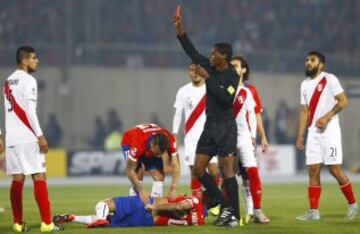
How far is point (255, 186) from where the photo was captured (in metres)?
13.7

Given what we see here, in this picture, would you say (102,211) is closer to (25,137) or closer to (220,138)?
(25,137)

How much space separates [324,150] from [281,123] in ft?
58.8

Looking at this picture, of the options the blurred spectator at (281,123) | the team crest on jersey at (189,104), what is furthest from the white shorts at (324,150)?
the blurred spectator at (281,123)

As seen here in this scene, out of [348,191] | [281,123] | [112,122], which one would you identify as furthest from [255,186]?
[281,123]

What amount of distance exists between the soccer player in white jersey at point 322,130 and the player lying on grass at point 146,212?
1832 millimetres

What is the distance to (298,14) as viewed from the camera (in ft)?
121

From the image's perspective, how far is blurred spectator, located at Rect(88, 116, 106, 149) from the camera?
105 ft

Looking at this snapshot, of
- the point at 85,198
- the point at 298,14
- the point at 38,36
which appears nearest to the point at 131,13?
the point at 38,36

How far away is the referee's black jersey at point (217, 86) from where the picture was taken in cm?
1266

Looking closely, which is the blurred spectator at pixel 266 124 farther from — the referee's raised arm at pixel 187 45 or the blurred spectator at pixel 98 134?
the referee's raised arm at pixel 187 45

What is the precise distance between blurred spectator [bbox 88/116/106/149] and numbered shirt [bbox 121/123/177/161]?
18.2 m

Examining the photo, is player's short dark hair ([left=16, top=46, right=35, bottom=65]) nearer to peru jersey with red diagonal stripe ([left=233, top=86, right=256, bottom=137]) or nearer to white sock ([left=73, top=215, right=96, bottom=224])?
white sock ([left=73, top=215, right=96, bottom=224])

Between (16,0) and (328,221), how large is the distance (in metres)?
22.4

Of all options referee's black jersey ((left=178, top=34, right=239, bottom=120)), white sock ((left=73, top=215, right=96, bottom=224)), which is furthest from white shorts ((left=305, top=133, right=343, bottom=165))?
white sock ((left=73, top=215, right=96, bottom=224))
